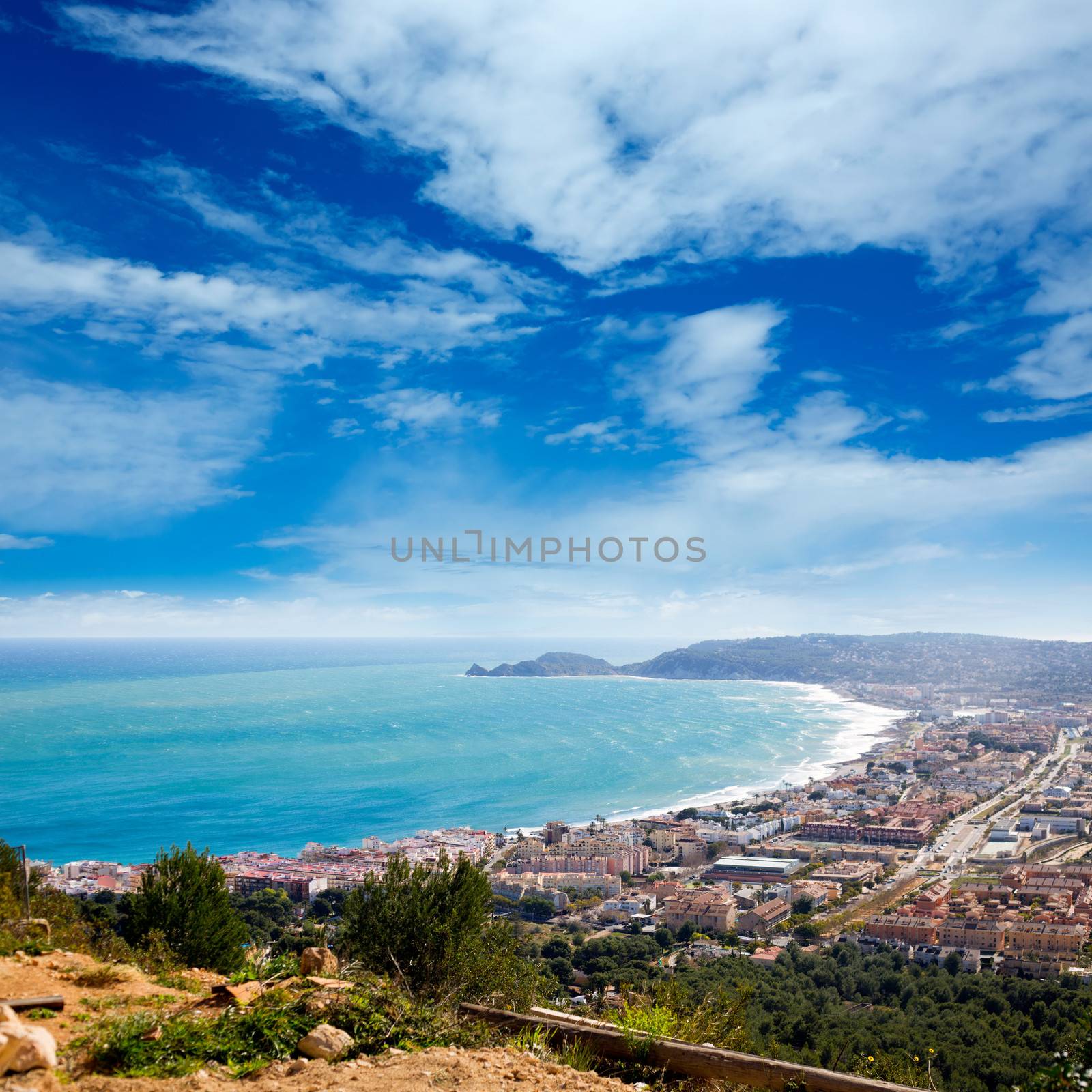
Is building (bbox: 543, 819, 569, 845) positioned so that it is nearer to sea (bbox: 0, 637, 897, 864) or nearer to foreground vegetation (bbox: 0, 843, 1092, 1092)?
sea (bbox: 0, 637, 897, 864)

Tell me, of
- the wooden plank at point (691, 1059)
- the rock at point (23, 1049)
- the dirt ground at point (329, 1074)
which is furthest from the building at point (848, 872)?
the rock at point (23, 1049)

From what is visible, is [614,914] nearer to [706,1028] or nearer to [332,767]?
[706,1028]

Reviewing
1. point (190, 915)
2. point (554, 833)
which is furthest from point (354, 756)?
point (190, 915)

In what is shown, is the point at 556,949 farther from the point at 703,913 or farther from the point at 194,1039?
the point at 194,1039

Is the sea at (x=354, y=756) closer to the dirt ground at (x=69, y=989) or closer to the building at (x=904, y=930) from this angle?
the building at (x=904, y=930)

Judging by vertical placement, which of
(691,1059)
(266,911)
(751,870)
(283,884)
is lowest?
(751,870)
